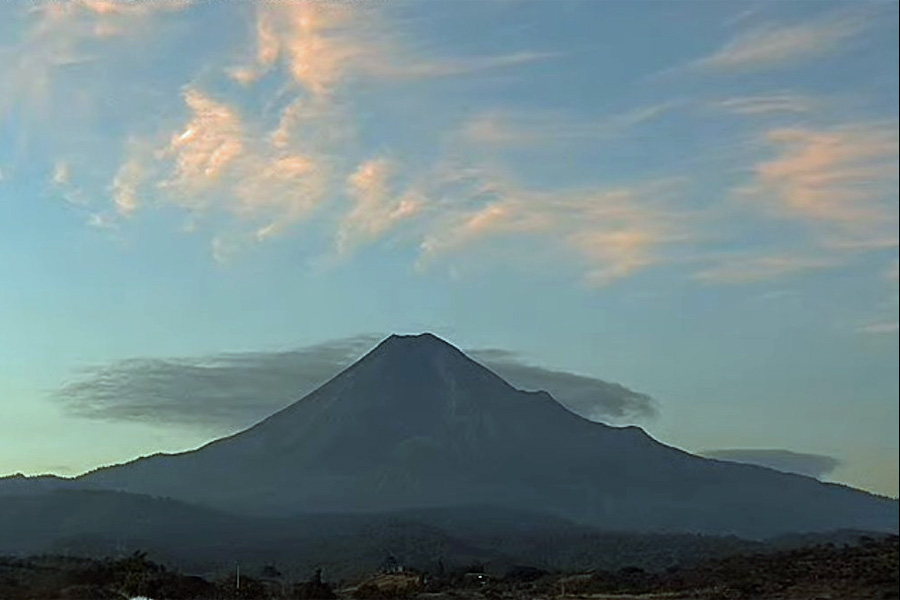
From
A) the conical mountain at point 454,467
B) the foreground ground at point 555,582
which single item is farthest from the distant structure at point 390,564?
the conical mountain at point 454,467

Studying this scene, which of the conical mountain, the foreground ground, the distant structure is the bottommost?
the foreground ground

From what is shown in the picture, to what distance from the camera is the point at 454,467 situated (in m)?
163

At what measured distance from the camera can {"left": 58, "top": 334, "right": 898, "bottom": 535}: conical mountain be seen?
5022 inches

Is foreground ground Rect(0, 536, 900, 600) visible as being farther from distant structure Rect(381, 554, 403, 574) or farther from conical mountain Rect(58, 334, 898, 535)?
conical mountain Rect(58, 334, 898, 535)

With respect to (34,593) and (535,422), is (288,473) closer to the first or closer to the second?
(535,422)

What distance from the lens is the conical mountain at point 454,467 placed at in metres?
128

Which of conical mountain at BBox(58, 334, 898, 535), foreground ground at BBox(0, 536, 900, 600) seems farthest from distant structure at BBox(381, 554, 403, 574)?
conical mountain at BBox(58, 334, 898, 535)

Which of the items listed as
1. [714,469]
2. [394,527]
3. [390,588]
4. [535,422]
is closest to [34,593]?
[390,588]

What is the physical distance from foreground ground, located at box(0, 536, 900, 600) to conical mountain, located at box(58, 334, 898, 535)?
151 feet

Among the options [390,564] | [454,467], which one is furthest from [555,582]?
[454,467]

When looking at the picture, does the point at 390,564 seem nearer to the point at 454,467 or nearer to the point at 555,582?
the point at 555,582

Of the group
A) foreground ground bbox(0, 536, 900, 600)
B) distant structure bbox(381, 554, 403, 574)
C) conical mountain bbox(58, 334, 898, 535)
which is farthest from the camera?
conical mountain bbox(58, 334, 898, 535)

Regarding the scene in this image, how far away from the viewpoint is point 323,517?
121 meters

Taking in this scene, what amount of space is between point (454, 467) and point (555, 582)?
11120 centimetres
